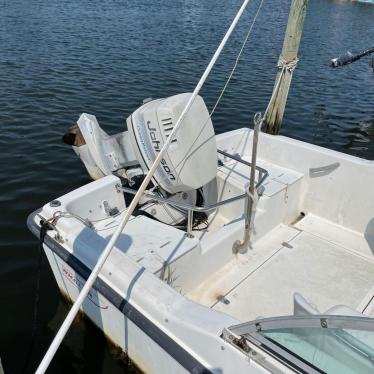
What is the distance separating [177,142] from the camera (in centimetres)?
350

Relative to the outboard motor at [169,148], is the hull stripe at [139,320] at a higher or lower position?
lower

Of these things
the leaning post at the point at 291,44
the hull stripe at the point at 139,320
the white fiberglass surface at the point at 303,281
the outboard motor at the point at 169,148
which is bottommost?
the white fiberglass surface at the point at 303,281

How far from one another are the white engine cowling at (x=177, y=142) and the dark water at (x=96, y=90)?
5.18ft

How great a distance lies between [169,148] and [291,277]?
1677 mm

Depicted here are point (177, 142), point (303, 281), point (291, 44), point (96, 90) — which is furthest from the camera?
point (96, 90)

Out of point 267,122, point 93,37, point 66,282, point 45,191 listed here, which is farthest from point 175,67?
point 66,282

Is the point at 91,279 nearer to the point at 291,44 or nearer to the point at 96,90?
the point at 291,44

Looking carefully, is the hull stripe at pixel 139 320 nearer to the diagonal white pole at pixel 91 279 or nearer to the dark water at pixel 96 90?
the diagonal white pole at pixel 91 279

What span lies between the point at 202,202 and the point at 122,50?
11.3 metres

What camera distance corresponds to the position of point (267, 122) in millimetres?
8055

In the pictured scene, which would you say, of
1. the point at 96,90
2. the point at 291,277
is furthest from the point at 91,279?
the point at 96,90

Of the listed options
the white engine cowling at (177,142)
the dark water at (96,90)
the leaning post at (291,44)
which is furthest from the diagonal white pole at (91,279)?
the leaning post at (291,44)

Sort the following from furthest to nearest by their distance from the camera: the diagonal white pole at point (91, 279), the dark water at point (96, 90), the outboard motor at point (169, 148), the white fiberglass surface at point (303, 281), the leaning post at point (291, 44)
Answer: the leaning post at point (291, 44) < the dark water at point (96, 90) < the outboard motor at point (169, 148) < the white fiberglass surface at point (303, 281) < the diagonal white pole at point (91, 279)

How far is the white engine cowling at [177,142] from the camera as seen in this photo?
3.50m
